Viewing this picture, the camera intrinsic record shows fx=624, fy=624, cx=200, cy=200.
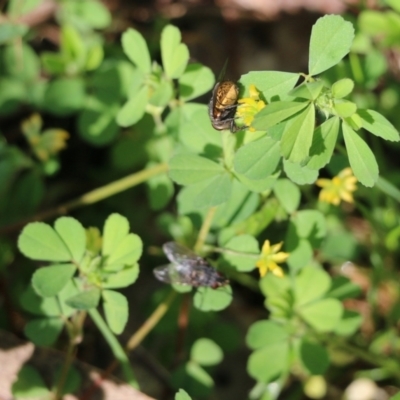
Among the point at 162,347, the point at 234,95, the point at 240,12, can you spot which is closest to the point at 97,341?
the point at 162,347

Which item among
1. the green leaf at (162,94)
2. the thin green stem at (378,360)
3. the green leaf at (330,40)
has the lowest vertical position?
the thin green stem at (378,360)

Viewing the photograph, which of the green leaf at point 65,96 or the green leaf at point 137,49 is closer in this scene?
the green leaf at point 137,49

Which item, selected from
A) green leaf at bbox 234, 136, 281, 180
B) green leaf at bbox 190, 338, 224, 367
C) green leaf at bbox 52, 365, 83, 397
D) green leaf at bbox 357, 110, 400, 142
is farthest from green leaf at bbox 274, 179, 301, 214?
green leaf at bbox 52, 365, 83, 397

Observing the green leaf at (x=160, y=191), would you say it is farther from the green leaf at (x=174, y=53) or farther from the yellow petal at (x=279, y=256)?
the yellow petal at (x=279, y=256)

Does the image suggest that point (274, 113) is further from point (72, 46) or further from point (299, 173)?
point (72, 46)

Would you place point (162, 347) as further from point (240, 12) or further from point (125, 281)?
point (240, 12)

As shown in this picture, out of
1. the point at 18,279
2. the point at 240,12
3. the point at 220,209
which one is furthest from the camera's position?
the point at 240,12

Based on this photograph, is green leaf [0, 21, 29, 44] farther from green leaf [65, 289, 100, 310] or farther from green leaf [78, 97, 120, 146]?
green leaf [65, 289, 100, 310]

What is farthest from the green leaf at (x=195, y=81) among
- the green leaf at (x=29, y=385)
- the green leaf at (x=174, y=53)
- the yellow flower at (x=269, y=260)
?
the green leaf at (x=29, y=385)
